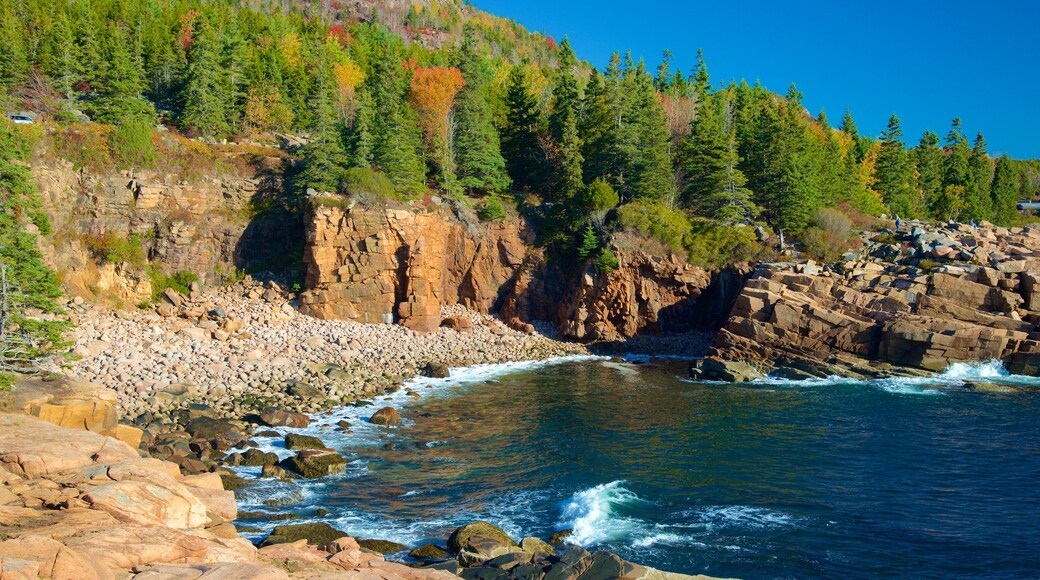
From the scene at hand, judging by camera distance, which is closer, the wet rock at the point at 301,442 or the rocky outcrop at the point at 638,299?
the wet rock at the point at 301,442

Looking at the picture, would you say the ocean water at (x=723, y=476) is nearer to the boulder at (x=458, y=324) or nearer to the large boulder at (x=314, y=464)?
the large boulder at (x=314, y=464)

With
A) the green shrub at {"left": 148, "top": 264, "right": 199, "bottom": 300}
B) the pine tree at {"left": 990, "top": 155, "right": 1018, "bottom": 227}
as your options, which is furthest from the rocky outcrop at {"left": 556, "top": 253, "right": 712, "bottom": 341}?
the pine tree at {"left": 990, "top": 155, "right": 1018, "bottom": 227}

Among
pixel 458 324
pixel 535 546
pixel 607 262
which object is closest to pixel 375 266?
pixel 458 324

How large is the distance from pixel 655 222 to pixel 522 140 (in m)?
15.4

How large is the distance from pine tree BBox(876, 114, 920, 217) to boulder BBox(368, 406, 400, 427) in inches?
2064

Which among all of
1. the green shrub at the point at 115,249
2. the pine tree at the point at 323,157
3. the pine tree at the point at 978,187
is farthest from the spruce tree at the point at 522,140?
the pine tree at the point at 978,187

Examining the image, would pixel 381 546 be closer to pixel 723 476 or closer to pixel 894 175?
pixel 723 476

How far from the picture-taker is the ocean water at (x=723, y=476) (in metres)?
14.3

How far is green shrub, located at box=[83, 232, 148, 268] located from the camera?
3638cm

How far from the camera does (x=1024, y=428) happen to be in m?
22.9

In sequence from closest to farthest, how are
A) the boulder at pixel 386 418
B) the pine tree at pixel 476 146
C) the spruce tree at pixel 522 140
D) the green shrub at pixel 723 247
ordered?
the boulder at pixel 386 418, the green shrub at pixel 723 247, the pine tree at pixel 476 146, the spruce tree at pixel 522 140

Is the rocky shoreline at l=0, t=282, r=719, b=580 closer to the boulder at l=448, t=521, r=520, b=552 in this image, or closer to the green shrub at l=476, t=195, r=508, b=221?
the boulder at l=448, t=521, r=520, b=552

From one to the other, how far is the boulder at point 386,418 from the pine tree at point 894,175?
52.4 metres

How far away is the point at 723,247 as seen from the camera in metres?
43.4
